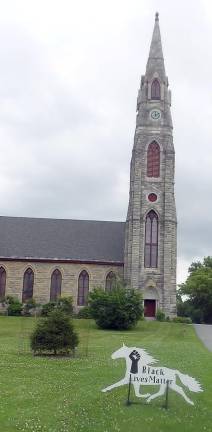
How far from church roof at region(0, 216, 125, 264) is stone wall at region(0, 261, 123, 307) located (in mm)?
669

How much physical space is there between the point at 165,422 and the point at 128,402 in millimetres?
1758

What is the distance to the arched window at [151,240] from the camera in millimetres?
54844

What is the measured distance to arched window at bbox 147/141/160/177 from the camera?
2231 inches

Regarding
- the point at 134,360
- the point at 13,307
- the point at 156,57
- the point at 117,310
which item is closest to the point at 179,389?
the point at 134,360

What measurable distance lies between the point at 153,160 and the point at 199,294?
17.6 metres

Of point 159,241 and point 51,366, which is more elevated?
point 159,241

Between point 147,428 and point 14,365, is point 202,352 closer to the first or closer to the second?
point 14,365

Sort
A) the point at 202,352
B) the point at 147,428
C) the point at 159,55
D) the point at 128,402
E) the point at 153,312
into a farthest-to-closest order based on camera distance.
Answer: the point at 159,55 < the point at 153,312 < the point at 202,352 < the point at 128,402 < the point at 147,428

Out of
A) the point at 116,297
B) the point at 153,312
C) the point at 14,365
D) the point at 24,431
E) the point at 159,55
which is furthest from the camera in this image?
the point at 159,55

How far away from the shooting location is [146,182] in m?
56.3

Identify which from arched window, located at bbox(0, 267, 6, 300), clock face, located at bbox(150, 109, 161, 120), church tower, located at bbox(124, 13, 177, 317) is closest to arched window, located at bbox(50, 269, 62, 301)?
arched window, located at bbox(0, 267, 6, 300)

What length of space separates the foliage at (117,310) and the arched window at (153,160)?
17417 mm

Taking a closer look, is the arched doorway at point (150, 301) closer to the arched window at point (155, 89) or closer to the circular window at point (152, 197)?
the circular window at point (152, 197)

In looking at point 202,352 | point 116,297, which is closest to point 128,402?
point 202,352
